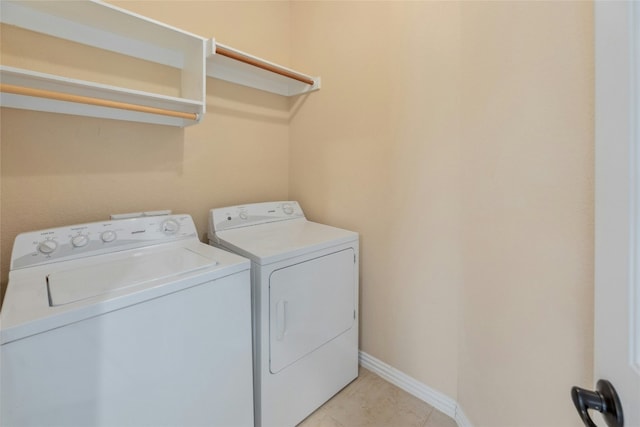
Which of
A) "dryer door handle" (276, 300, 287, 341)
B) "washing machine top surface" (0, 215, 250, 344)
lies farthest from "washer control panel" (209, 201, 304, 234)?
"dryer door handle" (276, 300, 287, 341)

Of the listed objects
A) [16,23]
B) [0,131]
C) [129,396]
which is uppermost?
[16,23]

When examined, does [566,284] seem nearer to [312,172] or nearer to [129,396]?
[129,396]

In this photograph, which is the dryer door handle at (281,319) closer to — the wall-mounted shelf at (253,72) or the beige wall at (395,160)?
the beige wall at (395,160)

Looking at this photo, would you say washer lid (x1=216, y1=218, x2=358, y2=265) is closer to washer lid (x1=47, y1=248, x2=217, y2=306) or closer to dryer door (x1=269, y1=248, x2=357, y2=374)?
dryer door (x1=269, y1=248, x2=357, y2=374)

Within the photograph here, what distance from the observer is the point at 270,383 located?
4.47ft

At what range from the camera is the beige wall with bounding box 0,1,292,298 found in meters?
1.27

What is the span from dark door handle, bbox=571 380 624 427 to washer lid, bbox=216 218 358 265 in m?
1.08

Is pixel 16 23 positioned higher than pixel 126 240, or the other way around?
pixel 16 23

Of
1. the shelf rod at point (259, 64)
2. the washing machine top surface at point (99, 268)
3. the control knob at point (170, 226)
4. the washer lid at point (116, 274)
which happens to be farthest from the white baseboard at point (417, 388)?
the shelf rod at point (259, 64)

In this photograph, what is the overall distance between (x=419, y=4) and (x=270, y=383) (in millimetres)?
2091

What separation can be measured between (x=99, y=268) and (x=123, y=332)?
1.31 feet

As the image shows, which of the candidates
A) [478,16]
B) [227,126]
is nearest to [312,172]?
[227,126]

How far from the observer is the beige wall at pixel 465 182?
2.73 feet

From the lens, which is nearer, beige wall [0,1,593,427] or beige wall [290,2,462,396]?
beige wall [0,1,593,427]
